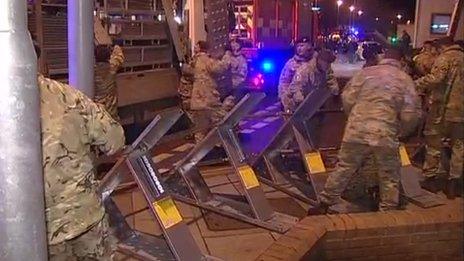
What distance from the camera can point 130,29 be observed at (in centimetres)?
974

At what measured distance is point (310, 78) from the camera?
802 centimetres

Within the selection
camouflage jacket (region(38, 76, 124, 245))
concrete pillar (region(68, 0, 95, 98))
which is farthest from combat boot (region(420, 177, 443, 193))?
camouflage jacket (region(38, 76, 124, 245))

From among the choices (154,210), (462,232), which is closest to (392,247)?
(462,232)

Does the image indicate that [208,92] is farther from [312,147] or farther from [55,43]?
[312,147]

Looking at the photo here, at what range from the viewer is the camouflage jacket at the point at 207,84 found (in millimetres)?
8492

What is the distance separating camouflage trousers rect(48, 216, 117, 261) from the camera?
115 inches

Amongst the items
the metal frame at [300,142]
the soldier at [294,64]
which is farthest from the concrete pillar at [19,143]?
the soldier at [294,64]

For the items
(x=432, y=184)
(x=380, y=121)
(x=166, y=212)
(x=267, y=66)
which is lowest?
(x=432, y=184)

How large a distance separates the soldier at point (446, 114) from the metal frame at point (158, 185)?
355cm

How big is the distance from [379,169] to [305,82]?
9.13 ft

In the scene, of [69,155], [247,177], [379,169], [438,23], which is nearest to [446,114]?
[379,169]

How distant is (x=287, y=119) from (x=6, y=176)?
476cm

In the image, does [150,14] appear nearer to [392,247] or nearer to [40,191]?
[392,247]

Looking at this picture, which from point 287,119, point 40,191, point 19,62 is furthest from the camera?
point 287,119
